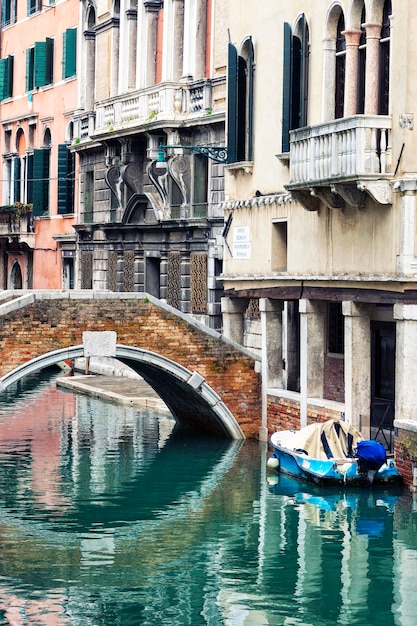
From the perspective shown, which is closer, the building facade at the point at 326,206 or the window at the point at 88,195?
the building facade at the point at 326,206

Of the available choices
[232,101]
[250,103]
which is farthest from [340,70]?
[232,101]

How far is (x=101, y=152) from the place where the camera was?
35250mm

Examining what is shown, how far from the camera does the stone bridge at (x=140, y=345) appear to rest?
23016mm

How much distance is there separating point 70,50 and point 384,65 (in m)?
18.8

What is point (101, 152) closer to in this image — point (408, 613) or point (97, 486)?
point (97, 486)

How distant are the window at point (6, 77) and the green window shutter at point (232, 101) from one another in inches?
772

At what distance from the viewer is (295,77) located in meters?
22.7

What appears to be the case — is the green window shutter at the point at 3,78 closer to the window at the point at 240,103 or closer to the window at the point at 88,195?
the window at the point at 88,195

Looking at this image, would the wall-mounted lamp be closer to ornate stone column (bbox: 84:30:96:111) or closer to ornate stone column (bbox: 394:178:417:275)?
ornate stone column (bbox: 394:178:417:275)

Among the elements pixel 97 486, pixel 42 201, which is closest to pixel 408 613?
pixel 97 486

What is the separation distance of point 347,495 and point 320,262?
153 inches

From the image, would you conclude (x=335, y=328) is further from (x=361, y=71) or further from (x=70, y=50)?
(x=70, y=50)

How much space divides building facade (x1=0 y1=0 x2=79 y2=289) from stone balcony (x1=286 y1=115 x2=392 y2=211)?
56.1ft

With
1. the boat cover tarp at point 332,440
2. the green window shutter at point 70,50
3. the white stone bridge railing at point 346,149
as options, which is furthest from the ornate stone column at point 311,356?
the green window shutter at point 70,50
